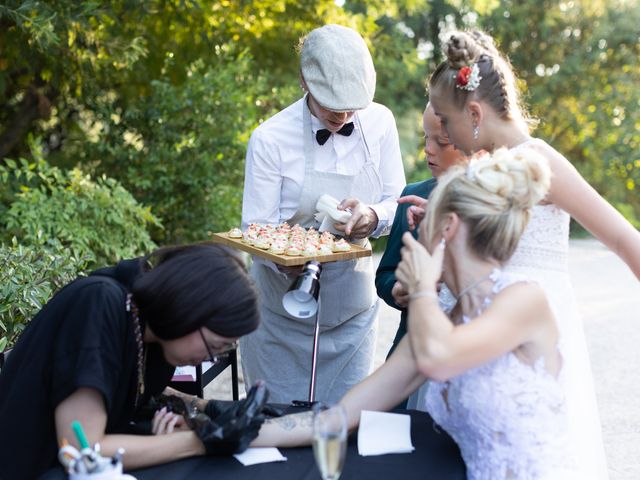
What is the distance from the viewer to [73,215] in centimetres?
533

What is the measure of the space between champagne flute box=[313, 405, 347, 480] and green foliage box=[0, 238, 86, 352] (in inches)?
68.8

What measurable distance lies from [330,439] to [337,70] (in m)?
1.83

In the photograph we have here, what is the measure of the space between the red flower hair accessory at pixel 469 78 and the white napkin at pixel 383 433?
1085 millimetres

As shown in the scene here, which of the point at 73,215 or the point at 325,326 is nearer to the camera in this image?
the point at 325,326

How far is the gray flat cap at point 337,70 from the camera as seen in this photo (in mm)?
3164

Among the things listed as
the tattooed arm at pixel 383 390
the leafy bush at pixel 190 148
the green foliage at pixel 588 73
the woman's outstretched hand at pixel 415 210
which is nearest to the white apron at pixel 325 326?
the woman's outstretched hand at pixel 415 210

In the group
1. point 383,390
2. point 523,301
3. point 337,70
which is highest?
point 337,70

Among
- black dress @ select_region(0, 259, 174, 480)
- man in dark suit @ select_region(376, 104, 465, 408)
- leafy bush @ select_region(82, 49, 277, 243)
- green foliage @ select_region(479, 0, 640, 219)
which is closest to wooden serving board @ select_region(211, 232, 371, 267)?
man in dark suit @ select_region(376, 104, 465, 408)

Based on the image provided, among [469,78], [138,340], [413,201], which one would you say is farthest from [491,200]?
[138,340]

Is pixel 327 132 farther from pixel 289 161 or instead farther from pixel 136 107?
pixel 136 107

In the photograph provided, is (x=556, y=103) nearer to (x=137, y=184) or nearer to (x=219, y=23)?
(x=219, y=23)

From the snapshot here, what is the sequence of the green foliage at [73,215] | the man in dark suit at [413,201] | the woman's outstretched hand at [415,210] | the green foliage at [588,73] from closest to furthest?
the woman's outstretched hand at [415,210] → the man in dark suit at [413,201] → the green foliage at [73,215] → the green foliage at [588,73]

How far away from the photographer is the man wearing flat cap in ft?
10.6

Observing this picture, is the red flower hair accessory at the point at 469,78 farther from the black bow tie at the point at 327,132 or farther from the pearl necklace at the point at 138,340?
the pearl necklace at the point at 138,340
